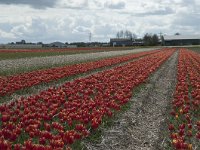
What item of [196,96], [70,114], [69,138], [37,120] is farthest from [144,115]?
[69,138]

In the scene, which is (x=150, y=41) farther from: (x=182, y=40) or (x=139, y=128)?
(x=139, y=128)

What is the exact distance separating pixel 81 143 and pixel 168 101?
283 inches

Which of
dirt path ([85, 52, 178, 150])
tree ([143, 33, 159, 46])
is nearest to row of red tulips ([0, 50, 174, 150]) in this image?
dirt path ([85, 52, 178, 150])

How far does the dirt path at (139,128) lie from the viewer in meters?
8.39

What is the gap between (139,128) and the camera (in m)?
10.0

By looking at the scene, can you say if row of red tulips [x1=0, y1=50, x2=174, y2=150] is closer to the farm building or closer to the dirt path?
the dirt path

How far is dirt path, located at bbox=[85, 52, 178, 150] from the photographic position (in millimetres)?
8391

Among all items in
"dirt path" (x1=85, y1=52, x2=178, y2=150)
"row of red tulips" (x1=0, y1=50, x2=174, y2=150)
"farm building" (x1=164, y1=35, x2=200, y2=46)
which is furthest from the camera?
"farm building" (x1=164, y1=35, x2=200, y2=46)

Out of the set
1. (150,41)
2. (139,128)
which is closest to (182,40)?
(150,41)

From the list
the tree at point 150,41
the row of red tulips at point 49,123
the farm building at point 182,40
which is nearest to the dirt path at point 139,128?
the row of red tulips at point 49,123

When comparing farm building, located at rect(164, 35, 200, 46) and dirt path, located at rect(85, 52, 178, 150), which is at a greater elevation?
dirt path, located at rect(85, 52, 178, 150)

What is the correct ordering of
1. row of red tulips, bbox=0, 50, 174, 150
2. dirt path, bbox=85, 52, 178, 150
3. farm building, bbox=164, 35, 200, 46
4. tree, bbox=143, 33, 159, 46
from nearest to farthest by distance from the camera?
row of red tulips, bbox=0, 50, 174, 150 → dirt path, bbox=85, 52, 178, 150 → tree, bbox=143, 33, 159, 46 → farm building, bbox=164, 35, 200, 46

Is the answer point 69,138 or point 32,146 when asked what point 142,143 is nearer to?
point 69,138

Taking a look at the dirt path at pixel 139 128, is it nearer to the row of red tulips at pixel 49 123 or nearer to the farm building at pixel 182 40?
the row of red tulips at pixel 49 123
